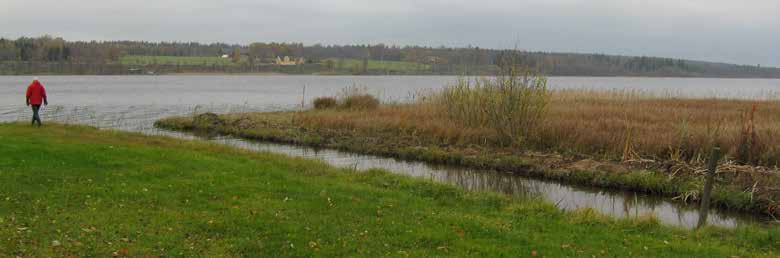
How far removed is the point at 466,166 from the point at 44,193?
13045mm

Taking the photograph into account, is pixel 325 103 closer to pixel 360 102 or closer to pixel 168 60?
pixel 360 102

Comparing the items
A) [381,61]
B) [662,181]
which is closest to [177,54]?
[381,61]

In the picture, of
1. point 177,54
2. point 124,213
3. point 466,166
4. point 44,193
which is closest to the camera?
point 124,213

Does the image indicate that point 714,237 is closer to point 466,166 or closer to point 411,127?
point 466,166

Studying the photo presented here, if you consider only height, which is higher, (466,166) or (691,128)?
(691,128)

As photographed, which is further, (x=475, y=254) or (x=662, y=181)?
(x=662, y=181)

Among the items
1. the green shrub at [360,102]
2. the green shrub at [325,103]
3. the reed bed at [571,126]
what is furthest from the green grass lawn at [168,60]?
the reed bed at [571,126]

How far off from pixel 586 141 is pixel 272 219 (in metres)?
14.6

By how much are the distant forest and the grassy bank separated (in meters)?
77.3

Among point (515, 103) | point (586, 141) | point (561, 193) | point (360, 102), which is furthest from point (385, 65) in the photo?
point (561, 193)

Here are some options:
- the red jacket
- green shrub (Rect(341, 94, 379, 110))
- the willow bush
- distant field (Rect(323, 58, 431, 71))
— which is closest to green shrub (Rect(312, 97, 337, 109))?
green shrub (Rect(341, 94, 379, 110))

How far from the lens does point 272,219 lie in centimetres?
936

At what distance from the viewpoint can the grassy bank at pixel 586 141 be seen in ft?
52.4

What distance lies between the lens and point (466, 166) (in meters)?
20.4
